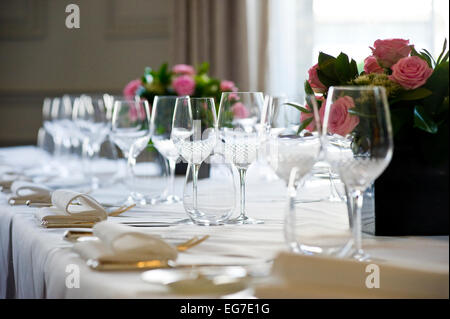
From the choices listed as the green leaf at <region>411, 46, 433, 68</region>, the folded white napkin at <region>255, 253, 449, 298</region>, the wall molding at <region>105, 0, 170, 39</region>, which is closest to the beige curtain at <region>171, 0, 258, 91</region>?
the wall molding at <region>105, 0, 170, 39</region>

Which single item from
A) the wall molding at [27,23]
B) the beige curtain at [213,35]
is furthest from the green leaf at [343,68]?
the wall molding at [27,23]

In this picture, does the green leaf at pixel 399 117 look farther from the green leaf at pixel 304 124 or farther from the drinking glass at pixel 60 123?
the drinking glass at pixel 60 123

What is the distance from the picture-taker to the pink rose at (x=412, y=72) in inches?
44.0

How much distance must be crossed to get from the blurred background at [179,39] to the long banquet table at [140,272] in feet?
11.3

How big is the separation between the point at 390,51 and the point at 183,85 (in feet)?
4.44

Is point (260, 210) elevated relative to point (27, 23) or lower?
lower

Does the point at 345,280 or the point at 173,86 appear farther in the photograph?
the point at 173,86

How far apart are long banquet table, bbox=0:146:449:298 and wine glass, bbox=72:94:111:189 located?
23.8 inches

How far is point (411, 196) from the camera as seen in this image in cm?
117

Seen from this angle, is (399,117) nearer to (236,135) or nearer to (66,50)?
(236,135)

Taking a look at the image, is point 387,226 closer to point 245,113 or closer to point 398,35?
point 245,113

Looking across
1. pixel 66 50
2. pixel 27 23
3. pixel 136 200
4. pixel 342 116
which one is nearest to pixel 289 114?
pixel 342 116

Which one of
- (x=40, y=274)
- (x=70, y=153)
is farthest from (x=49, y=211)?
(x=70, y=153)

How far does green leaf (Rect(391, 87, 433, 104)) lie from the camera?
44.5 inches
